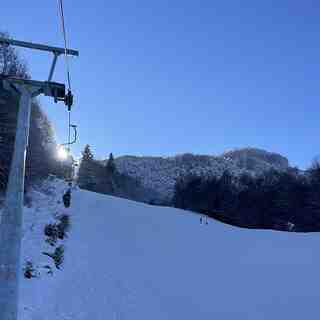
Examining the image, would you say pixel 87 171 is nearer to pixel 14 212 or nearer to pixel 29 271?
pixel 29 271

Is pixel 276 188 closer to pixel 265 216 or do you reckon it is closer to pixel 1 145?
pixel 265 216

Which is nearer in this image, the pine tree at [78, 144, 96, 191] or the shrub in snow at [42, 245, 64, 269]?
the shrub in snow at [42, 245, 64, 269]

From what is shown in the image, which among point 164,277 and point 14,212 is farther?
point 164,277

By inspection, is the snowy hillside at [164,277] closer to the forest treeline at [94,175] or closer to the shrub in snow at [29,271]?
the shrub in snow at [29,271]

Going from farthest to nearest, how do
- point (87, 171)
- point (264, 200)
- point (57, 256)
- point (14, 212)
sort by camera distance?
point (87, 171) < point (264, 200) < point (57, 256) < point (14, 212)

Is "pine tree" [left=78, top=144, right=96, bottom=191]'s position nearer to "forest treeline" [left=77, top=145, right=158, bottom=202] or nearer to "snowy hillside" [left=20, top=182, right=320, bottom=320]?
"forest treeline" [left=77, top=145, right=158, bottom=202]

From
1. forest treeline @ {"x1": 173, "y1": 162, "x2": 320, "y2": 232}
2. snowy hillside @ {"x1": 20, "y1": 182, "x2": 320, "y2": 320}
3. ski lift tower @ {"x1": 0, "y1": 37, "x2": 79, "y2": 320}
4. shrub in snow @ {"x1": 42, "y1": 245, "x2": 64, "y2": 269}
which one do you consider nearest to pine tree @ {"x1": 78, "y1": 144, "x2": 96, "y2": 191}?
forest treeline @ {"x1": 173, "y1": 162, "x2": 320, "y2": 232}

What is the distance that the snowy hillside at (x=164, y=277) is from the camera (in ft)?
41.0

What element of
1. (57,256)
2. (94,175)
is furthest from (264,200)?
(57,256)

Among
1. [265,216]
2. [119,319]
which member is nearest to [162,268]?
[119,319]

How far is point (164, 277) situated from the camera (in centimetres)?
1802

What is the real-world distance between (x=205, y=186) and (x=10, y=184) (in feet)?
248

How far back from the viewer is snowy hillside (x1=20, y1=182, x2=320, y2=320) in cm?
1251

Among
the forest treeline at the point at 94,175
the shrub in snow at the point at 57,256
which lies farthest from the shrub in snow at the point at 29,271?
the forest treeline at the point at 94,175
